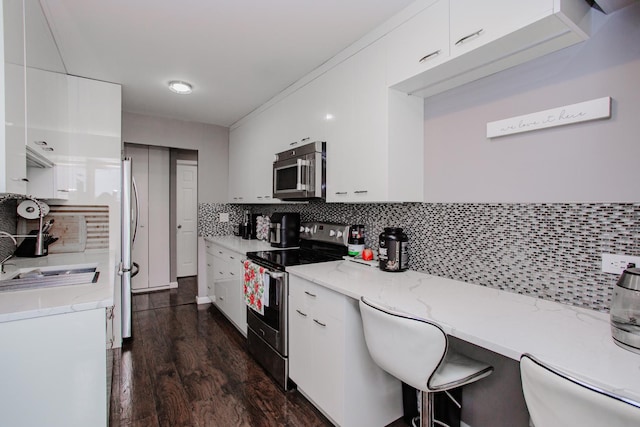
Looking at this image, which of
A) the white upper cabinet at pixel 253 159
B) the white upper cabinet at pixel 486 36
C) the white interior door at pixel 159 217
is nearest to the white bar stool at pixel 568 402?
the white upper cabinet at pixel 486 36

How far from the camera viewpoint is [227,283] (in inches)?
129

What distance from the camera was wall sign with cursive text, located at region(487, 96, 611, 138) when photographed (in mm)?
1289

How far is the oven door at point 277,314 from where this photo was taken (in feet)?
7.14

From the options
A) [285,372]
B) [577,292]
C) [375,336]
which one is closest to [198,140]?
[285,372]

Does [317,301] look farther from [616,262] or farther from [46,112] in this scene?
[46,112]

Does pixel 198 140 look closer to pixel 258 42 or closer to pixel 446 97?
pixel 258 42

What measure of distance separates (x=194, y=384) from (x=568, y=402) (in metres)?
2.26

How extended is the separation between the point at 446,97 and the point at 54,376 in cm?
236

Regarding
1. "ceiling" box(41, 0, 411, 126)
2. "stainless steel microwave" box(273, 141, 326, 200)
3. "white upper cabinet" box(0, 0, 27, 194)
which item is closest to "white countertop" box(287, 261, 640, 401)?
"stainless steel microwave" box(273, 141, 326, 200)

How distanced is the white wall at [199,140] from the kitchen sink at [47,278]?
6.79 ft

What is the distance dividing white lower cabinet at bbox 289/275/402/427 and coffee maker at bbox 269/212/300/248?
110 centimetres

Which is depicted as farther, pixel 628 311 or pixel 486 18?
pixel 486 18

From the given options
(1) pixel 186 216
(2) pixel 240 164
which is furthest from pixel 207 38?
(1) pixel 186 216

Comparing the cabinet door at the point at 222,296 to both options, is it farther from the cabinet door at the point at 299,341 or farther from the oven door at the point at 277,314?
the cabinet door at the point at 299,341
